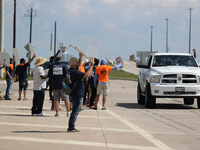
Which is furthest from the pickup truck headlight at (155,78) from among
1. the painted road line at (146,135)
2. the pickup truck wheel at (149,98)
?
the painted road line at (146,135)

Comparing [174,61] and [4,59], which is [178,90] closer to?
[174,61]

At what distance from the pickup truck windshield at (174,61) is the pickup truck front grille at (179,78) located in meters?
1.39

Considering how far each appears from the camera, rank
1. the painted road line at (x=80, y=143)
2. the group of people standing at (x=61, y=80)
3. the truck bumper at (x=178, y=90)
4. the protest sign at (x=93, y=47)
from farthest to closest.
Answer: the truck bumper at (x=178, y=90), the group of people standing at (x=61, y=80), the protest sign at (x=93, y=47), the painted road line at (x=80, y=143)

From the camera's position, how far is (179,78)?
15602 millimetres

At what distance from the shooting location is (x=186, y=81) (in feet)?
51.6

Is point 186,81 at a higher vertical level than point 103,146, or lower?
higher

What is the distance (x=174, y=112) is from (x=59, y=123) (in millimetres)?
5179

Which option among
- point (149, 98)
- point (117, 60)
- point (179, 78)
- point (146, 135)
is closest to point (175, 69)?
point (179, 78)

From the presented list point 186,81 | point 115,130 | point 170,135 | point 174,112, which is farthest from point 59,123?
point 186,81

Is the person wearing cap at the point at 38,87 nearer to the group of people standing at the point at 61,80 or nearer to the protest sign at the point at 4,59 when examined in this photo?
the group of people standing at the point at 61,80

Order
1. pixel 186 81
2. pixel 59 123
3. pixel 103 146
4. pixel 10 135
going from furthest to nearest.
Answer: pixel 186 81, pixel 59 123, pixel 10 135, pixel 103 146

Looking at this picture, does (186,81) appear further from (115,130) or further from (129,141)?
(129,141)

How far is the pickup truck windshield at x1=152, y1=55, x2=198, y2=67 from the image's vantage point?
56.0 ft

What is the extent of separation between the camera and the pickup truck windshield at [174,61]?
672 inches
